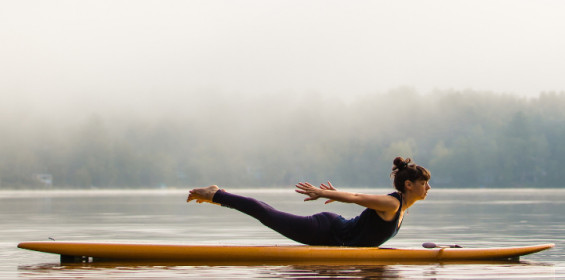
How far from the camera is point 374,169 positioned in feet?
524

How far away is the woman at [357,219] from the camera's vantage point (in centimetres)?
898

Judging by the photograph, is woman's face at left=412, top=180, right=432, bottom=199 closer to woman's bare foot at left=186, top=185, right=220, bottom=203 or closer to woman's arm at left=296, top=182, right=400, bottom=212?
woman's arm at left=296, top=182, right=400, bottom=212

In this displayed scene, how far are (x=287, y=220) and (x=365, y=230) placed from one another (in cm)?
84

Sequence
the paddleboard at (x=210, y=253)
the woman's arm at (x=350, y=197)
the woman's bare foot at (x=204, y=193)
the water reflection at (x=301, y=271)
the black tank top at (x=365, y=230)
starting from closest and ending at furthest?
the woman's arm at (x=350, y=197)
the water reflection at (x=301, y=271)
the woman's bare foot at (x=204, y=193)
the black tank top at (x=365, y=230)
the paddleboard at (x=210, y=253)

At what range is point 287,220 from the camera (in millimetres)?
9289

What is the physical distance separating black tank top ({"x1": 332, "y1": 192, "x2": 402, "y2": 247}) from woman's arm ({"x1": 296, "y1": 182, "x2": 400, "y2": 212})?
27 cm

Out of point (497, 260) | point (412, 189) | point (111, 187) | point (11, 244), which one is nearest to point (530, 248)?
point (497, 260)

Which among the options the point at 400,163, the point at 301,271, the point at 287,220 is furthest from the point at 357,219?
the point at 301,271

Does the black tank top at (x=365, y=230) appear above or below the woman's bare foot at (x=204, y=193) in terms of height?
below

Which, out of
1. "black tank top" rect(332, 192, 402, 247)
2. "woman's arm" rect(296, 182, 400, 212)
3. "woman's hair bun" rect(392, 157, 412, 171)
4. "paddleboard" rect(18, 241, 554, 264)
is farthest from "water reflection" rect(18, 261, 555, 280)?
"woman's hair bun" rect(392, 157, 412, 171)

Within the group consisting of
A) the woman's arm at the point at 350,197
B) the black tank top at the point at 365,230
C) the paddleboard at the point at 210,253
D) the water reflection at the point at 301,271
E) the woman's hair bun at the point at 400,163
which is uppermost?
the woman's hair bun at the point at 400,163

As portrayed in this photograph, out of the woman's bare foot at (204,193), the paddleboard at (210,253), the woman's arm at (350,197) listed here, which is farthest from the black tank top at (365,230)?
the woman's bare foot at (204,193)

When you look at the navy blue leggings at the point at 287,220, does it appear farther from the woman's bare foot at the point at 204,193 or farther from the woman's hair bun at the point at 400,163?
the woman's hair bun at the point at 400,163

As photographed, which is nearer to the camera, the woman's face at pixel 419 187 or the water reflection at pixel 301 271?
the water reflection at pixel 301 271
